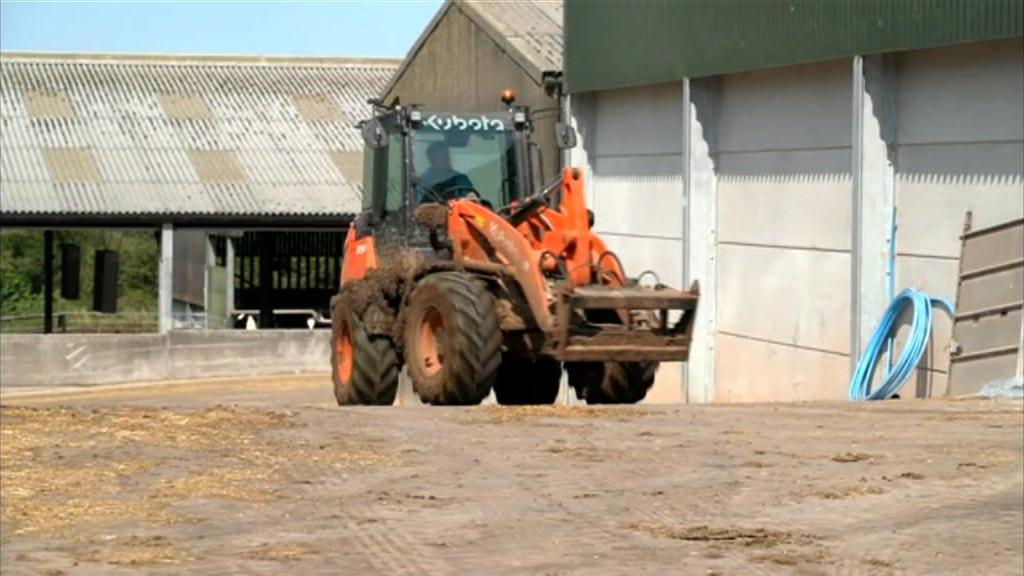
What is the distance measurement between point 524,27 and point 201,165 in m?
16.7

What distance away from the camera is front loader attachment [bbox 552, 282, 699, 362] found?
53.0 ft

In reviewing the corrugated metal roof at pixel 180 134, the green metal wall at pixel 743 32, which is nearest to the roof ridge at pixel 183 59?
the corrugated metal roof at pixel 180 134

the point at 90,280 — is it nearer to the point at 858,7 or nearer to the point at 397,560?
the point at 858,7

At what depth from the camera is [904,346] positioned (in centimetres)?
1988

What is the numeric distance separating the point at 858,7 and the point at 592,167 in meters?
8.75

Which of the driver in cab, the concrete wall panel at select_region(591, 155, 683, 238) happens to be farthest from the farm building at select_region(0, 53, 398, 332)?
the driver in cab

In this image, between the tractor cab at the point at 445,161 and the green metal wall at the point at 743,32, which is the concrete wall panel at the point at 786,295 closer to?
the green metal wall at the point at 743,32

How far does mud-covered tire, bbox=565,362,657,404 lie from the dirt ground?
2.16 metres

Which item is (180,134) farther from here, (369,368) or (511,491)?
(511,491)

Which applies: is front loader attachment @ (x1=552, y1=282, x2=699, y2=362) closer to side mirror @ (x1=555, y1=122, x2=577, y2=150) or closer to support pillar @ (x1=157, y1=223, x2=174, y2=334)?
side mirror @ (x1=555, y1=122, x2=577, y2=150)

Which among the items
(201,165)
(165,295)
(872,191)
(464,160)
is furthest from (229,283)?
(464,160)

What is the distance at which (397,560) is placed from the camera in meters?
9.16

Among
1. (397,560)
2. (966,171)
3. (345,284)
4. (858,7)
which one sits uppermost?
(858,7)

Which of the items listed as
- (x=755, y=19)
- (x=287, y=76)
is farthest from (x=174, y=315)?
(x=755, y=19)
